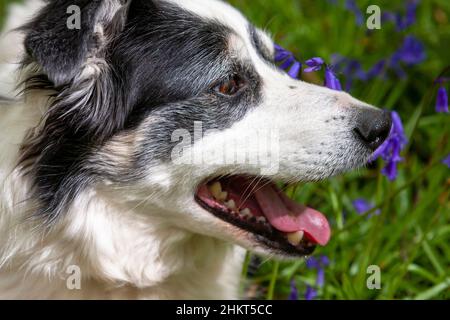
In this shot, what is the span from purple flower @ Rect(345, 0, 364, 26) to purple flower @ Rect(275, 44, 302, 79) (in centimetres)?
155

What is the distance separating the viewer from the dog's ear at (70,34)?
254cm

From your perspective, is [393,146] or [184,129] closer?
[184,129]

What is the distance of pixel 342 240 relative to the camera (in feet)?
12.4

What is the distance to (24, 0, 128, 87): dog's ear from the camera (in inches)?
100

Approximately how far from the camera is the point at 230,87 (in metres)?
2.89

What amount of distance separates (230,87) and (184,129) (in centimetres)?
25

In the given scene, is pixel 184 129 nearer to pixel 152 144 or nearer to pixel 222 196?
pixel 152 144

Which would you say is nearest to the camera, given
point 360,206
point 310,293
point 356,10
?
point 310,293

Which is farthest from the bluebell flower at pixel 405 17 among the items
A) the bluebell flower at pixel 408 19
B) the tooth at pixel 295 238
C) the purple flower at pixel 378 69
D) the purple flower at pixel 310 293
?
the tooth at pixel 295 238

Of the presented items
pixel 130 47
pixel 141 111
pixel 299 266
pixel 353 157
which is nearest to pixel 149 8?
pixel 130 47

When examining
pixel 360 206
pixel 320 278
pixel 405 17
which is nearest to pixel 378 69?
pixel 405 17

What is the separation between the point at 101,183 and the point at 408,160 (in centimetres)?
214

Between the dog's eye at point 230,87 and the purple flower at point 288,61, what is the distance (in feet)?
1.01
